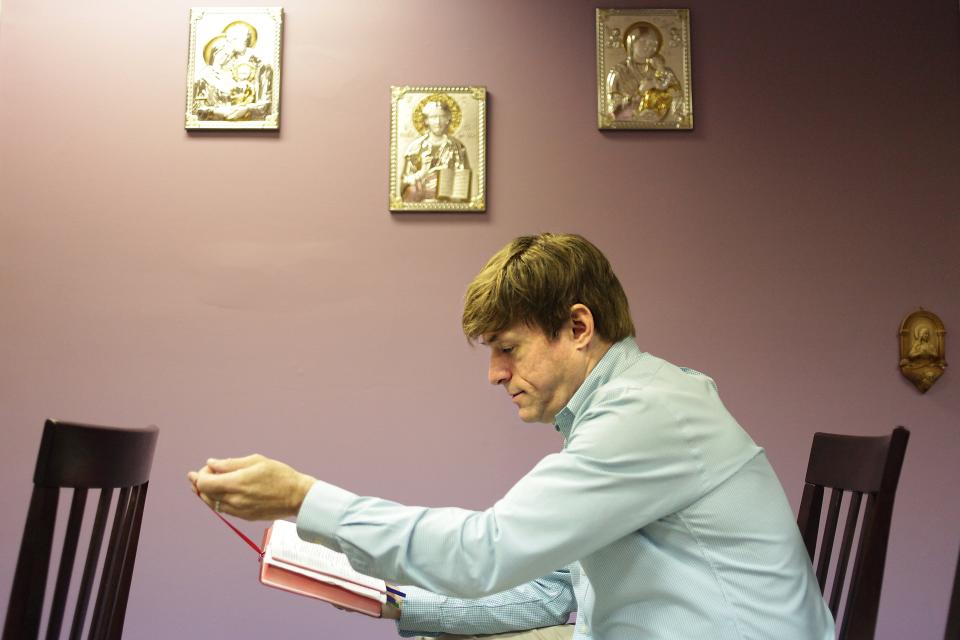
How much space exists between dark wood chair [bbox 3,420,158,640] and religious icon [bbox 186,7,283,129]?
1733 mm

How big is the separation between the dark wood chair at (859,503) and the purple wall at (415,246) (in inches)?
46.0

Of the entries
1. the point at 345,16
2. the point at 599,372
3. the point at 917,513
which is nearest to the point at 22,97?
the point at 345,16

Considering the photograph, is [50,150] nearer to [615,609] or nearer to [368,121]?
[368,121]

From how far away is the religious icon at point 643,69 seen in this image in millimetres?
2727

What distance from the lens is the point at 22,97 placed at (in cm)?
271

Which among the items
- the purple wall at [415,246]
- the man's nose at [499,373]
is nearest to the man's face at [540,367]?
the man's nose at [499,373]

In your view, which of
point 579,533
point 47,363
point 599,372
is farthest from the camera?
point 47,363

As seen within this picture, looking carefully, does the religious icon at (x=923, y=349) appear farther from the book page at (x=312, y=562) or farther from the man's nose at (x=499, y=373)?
the book page at (x=312, y=562)

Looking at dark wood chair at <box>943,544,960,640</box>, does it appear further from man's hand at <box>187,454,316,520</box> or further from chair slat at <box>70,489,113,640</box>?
chair slat at <box>70,489,113,640</box>

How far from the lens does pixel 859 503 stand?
135 centimetres

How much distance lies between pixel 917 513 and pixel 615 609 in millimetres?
1833

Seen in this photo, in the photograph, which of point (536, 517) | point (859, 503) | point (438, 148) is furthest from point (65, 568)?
point (438, 148)

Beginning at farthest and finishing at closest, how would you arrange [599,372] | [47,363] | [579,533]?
1. [47,363]
2. [599,372]
3. [579,533]

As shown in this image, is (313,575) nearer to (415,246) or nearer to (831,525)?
(831,525)
